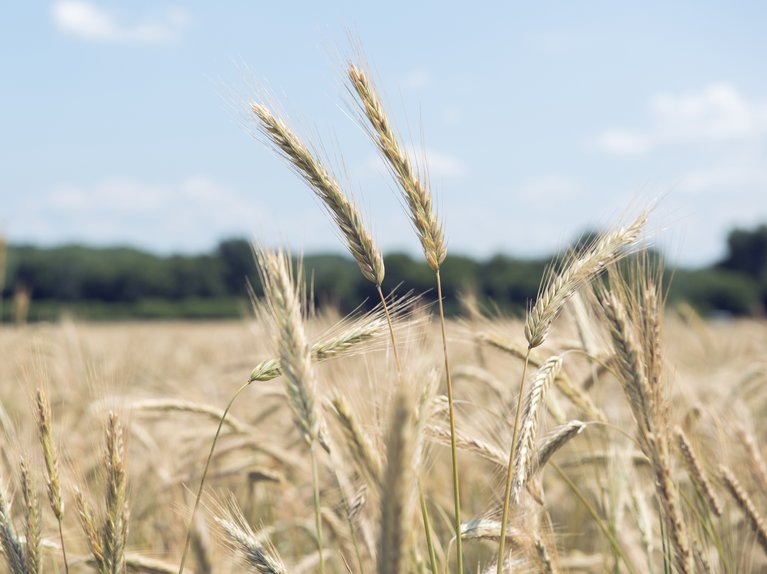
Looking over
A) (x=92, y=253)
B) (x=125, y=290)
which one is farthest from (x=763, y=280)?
(x=92, y=253)

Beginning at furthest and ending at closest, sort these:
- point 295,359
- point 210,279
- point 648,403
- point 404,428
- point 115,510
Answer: point 210,279 → point 648,403 → point 115,510 → point 295,359 → point 404,428

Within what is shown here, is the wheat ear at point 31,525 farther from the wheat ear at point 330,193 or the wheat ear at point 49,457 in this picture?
the wheat ear at point 330,193

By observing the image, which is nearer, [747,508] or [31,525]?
[31,525]

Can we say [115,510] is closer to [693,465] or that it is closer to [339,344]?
[339,344]

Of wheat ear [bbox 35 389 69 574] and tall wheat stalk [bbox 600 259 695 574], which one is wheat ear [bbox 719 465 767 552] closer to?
tall wheat stalk [bbox 600 259 695 574]

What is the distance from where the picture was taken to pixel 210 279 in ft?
173

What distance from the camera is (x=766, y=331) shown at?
30.6ft

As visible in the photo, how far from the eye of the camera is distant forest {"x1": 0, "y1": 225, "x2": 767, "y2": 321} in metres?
43.3

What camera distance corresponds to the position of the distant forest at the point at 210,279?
4334 cm

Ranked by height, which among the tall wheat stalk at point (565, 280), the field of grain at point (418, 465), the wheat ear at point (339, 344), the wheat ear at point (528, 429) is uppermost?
the tall wheat stalk at point (565, 280)

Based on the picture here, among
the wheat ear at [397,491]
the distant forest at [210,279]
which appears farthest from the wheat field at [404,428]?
the distant forest at [210,279]

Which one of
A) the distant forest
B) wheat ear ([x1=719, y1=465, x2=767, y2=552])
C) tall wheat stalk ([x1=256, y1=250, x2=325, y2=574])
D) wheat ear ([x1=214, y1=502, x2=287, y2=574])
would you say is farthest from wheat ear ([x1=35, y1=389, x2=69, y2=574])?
the distant forest

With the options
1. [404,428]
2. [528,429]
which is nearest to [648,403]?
[528,429]

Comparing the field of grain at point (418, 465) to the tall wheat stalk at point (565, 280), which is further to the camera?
the field of grain at point (418, 465)
